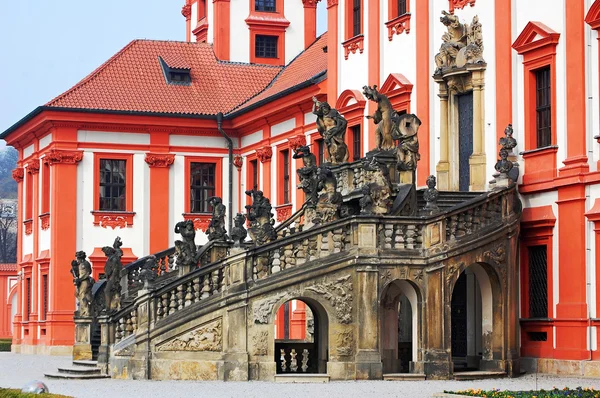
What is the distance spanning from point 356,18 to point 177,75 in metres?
14.0

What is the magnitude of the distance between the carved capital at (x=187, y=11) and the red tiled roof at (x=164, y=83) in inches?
229

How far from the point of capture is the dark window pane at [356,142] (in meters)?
37.0

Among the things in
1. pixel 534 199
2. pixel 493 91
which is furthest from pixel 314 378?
pixel 493 91

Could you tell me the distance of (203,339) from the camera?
25984 millimetres

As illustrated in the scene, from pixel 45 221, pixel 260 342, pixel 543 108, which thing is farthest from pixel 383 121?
pixel 45 221

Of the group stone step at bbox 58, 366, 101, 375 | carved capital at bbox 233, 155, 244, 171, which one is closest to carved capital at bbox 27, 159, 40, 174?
carved capital at bbox 233, 155, 244, 171

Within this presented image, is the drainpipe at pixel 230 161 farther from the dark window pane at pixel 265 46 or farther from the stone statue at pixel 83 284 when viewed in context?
the stone statue at pixel 83 284

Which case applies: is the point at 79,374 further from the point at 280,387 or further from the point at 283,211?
the point at 283,211

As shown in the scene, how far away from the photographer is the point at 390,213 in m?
26.9

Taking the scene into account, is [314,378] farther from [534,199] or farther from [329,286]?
[534,199]

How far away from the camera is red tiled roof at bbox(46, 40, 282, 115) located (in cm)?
4741

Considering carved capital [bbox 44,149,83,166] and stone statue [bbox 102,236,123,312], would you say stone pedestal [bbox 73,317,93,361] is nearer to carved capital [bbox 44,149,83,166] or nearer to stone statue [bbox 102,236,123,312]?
stone statue [bbox 102,236,123,312]

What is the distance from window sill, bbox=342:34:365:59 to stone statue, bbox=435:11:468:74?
5.11 metres

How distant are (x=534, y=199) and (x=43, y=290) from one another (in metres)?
24.6
